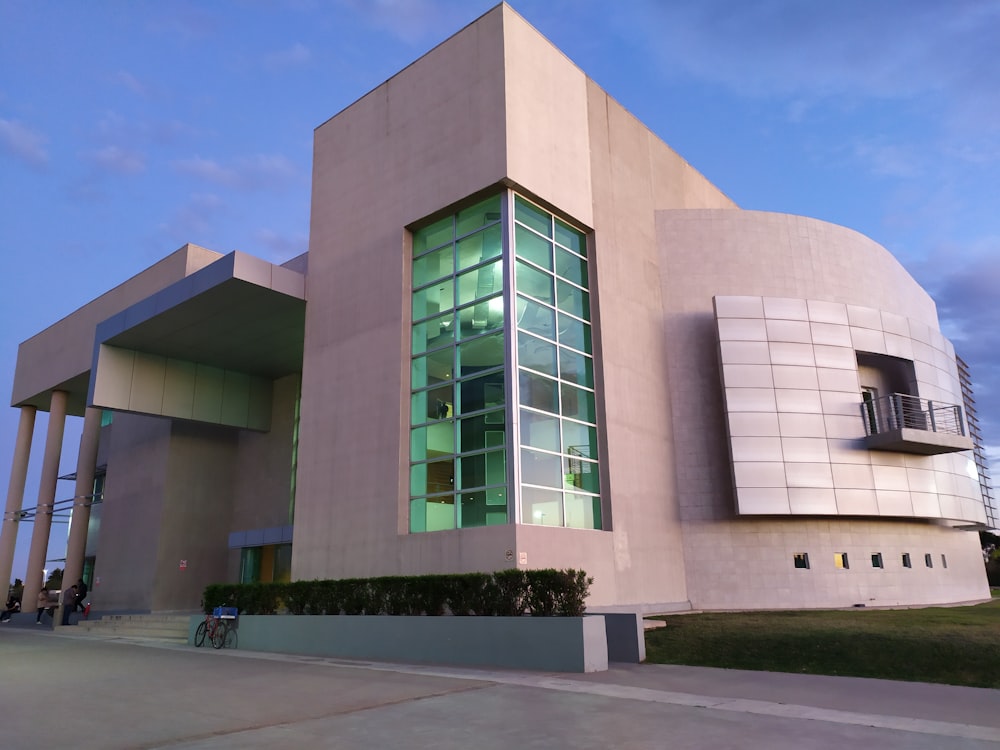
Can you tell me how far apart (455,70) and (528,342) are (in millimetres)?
8317

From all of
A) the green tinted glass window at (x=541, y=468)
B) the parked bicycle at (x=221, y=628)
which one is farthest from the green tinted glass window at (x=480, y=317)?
the parked bicycle at (x=221, y=628)

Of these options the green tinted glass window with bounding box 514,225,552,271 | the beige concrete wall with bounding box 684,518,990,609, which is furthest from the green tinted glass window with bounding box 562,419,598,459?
the beige concrete wall with bounding box 684,518,990,609

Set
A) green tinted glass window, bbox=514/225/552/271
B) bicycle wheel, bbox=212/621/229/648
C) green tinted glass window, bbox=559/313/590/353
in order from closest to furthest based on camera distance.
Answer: bicycle wheel, bbox=212/621/229/648 → green tinted glass window, bbox=514/225/552/271 → green tinted glass window, bbox=559/313/590/353

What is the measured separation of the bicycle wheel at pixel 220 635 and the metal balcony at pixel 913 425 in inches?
770

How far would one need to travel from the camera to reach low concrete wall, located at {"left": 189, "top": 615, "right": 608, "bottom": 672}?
12.0 metres

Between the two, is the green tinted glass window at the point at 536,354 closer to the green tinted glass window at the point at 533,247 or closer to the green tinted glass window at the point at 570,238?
the green tinted glass window at the point at 533,247

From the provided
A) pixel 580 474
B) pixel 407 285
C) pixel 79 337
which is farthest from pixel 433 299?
pixel 79 337

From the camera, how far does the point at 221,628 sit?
18078mm

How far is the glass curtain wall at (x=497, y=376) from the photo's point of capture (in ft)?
57.5

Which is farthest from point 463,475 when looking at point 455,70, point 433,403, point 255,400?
point 255,400

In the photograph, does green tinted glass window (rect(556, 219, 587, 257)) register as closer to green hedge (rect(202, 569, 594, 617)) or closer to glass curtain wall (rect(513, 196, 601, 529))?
glass curtain wall (rect(513, 196, 601, 529))

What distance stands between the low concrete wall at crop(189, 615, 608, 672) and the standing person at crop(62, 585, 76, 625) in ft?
46.4

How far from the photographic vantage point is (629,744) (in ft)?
21.4

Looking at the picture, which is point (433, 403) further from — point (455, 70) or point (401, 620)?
point (455, 70)
